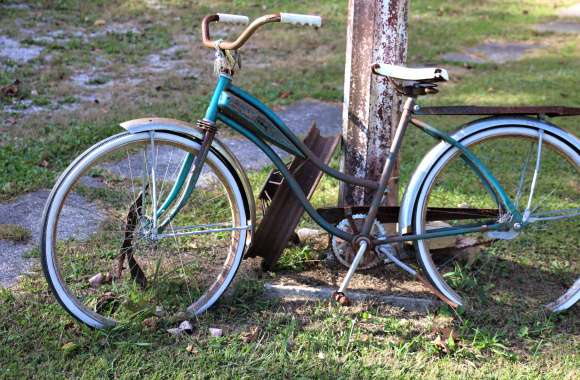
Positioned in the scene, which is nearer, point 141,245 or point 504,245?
point 141,245

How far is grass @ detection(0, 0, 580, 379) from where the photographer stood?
9.34ft

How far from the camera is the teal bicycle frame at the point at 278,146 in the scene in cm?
292

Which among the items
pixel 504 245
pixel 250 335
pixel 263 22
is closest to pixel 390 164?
pixel 263 22

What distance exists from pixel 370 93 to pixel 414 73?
1.33ft

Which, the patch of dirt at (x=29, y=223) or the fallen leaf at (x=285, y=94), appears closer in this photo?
the patch of dirt at (x=29, y=223)

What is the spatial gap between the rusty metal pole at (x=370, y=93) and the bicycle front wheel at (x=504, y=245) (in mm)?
333

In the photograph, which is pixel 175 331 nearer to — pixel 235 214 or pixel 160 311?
pixel 160 311

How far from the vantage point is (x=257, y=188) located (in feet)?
14.7

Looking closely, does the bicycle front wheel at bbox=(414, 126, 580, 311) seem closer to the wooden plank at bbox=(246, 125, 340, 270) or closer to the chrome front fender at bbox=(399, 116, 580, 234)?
the chrome front fender at bbox=(399, 116, 580, 234)

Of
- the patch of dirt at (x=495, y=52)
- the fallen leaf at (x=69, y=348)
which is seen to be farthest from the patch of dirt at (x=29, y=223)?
the patch of dirt at (x=495, y=52)

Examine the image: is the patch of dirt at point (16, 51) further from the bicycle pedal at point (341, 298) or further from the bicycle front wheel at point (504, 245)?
the bicycle pedal at point (341, 298)

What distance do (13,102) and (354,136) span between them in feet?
11.7

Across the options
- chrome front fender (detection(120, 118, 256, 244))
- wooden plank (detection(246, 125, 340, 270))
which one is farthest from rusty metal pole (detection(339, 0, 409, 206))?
chrome front fender (detection(120, 118, 256, 244))

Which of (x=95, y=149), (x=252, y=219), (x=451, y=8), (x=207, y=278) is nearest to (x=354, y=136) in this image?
(x=252, y=219)
